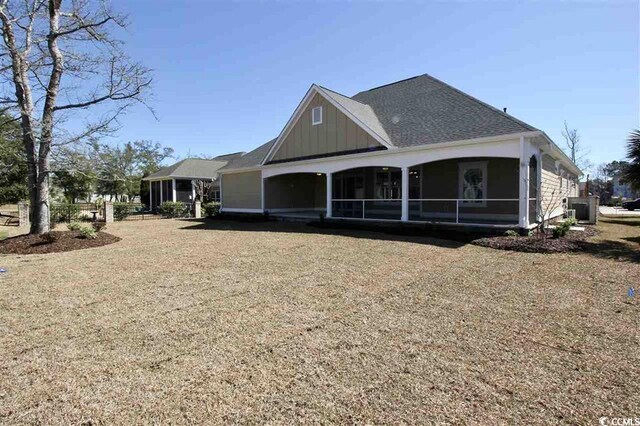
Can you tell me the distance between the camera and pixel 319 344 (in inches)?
141

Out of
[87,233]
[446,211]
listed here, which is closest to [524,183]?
[446,211]

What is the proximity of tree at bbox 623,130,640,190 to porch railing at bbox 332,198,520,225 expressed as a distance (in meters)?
4.40

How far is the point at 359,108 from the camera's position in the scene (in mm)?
15938

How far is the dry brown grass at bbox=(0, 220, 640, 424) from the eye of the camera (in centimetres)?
257

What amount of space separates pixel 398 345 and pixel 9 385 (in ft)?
11.5

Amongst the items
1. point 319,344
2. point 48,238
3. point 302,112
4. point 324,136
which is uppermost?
point 302,112

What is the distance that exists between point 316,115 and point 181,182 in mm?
17749

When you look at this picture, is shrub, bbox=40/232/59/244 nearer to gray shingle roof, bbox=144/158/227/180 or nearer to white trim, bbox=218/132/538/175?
white trim, bbox=218/132/538/175

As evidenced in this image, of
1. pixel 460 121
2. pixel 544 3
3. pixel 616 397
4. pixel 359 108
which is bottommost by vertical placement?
pixel 616 397

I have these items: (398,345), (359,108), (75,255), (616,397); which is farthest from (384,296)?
(359,108)

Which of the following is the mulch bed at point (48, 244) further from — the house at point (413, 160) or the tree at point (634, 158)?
the tree at point (634, 158)

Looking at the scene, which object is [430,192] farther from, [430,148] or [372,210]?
[430,148]

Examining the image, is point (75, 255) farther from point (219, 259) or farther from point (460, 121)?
point (460, 121)

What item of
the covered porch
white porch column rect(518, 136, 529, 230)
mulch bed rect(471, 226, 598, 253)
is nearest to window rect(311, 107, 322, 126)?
the covered porch
